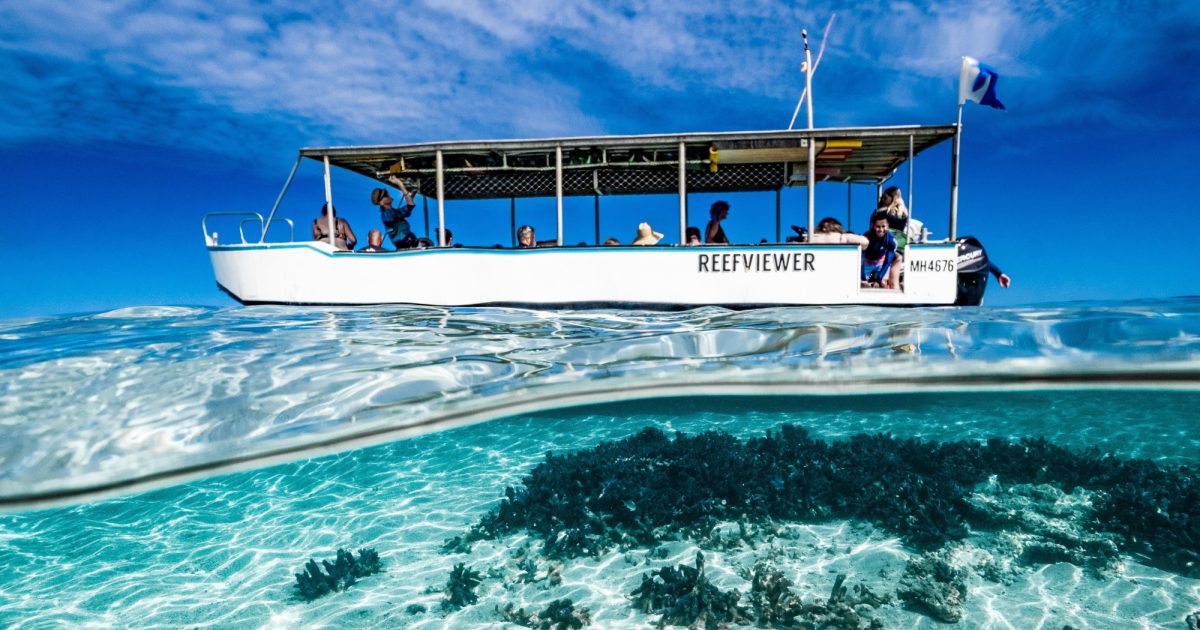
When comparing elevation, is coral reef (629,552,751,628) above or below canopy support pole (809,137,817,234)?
below

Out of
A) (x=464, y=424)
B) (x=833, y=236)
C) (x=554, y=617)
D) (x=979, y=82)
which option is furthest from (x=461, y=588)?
(x=979, y=82)

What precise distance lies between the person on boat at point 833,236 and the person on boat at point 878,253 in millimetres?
179

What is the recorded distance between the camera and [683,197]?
34.8 ft

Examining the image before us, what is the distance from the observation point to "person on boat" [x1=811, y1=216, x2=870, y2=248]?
10914mm

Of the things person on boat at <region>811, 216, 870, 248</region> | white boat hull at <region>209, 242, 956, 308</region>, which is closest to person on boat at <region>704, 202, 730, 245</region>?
white boat hull at <region>209, 242, 956, 308</region>

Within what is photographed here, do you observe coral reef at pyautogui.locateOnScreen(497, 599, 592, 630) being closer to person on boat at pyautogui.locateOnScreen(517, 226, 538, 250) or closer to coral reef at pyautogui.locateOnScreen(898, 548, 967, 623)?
coral reef at pyautogui.locateOnScreen(898, 548, 967, 623)

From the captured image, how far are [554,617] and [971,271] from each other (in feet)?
36.3

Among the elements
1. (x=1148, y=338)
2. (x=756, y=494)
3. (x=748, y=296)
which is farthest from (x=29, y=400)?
(x=1148, y=338)

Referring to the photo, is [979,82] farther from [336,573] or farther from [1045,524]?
[336,573]

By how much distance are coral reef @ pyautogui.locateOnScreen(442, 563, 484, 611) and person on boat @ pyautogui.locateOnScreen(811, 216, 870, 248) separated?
8363mm

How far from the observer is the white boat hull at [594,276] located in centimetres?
1080

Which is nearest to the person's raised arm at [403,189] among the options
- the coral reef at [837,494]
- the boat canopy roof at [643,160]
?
the boat canopy roof at [643,160]

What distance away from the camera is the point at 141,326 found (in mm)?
7965

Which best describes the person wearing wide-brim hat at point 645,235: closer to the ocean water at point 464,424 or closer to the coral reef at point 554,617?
the ocean water at point 464,424
